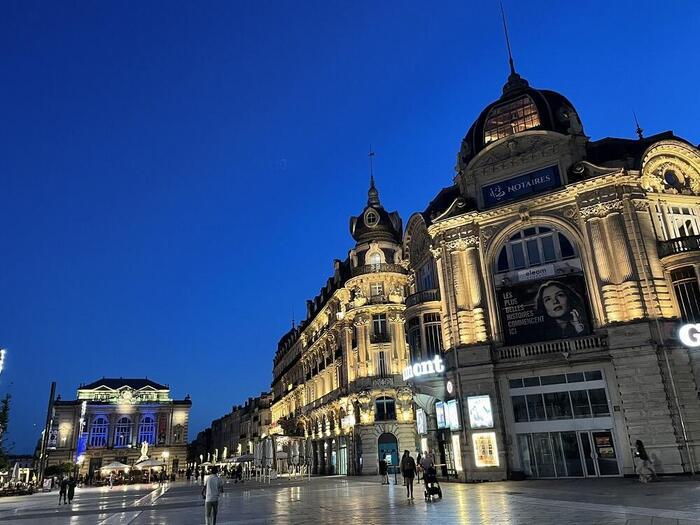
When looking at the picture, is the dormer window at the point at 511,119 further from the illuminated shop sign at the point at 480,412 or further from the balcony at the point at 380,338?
the balcony at the point at 380,338

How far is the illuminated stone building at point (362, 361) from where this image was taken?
163 feet

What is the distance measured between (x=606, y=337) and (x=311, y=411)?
42.4m

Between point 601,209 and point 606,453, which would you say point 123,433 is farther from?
point 601,209

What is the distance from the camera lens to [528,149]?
3353 cm

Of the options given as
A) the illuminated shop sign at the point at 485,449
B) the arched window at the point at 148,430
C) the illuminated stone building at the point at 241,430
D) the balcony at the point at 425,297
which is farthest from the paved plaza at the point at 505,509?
the arched window at the point at 148,430

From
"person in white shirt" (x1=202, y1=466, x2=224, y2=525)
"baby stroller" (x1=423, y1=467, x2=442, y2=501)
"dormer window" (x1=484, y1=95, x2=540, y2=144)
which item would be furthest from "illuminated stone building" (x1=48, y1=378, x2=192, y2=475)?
"person in white shirt" (x1=202, y1=466, x2=224, y2=525)

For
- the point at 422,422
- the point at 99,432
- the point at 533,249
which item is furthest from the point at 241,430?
the point at 533,249

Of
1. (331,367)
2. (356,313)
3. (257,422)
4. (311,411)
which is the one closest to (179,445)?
(257,422)

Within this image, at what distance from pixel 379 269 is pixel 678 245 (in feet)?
92.5

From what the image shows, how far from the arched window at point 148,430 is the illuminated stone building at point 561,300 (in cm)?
8738

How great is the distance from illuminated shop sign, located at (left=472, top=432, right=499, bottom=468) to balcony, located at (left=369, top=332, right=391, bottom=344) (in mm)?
21172

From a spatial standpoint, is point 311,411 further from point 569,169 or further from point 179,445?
point 179,445

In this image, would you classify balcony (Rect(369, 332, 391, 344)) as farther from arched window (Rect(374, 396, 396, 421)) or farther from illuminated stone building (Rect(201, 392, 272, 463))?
illuminated stone building (Rect(201, 392, 272, 463))

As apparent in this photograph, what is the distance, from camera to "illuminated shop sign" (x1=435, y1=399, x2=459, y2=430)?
32.1m
